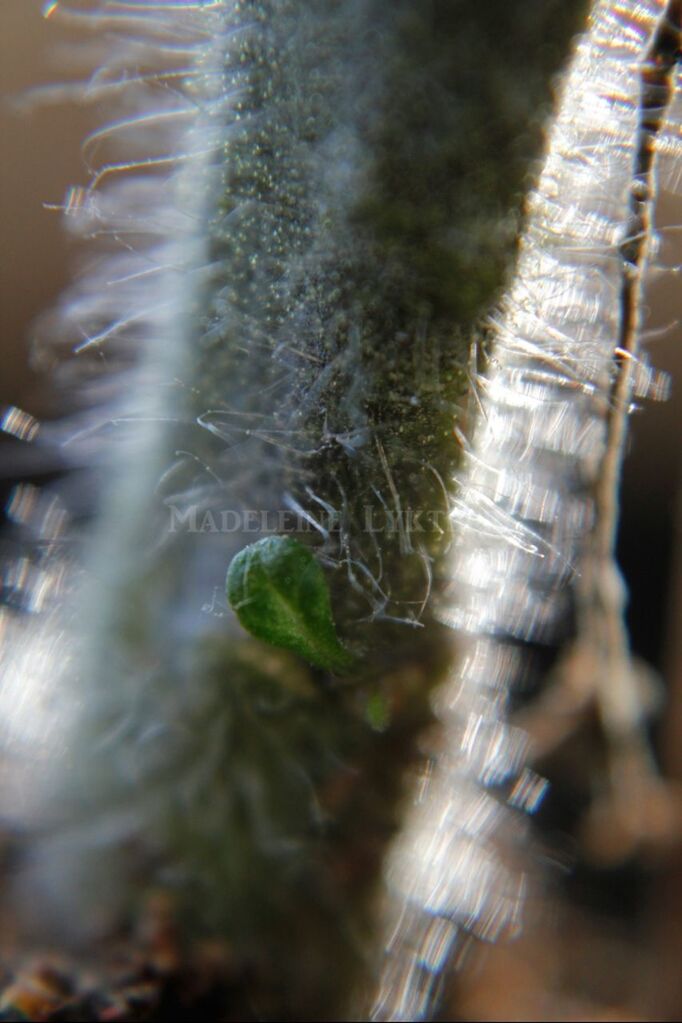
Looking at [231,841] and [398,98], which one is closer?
[398,98]

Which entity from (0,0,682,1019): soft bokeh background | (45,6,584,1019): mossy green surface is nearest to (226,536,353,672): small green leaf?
(45,6,584,1019): mossy green surface

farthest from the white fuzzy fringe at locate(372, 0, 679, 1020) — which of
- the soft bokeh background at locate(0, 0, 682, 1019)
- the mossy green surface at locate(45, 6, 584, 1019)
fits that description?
the soft bokeh background at locate(0, 0, 682, 1019)

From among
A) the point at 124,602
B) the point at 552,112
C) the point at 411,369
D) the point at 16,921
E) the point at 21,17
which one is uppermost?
the point at 21,17

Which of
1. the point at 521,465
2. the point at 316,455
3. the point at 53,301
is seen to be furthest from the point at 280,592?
the point at 53,301

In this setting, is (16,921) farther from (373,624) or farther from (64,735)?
(373,624)

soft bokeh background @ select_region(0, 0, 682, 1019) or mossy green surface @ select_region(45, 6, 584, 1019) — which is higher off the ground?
soft bokeh background @ select_region(0, 0, 682, 1019)

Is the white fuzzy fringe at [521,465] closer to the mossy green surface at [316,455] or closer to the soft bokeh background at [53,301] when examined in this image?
the mossy green surface at [316,455]

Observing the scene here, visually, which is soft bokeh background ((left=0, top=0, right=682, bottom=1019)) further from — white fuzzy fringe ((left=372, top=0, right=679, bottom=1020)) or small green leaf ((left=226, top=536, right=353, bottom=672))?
small green leaf ((left=226, top=536, right=353, bottom=672))

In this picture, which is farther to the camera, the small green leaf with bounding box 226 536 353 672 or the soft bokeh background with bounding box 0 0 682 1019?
the soft bokeh background with bounding box 0 0 682 1019

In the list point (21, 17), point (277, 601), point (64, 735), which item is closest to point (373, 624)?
point (277, 601)
